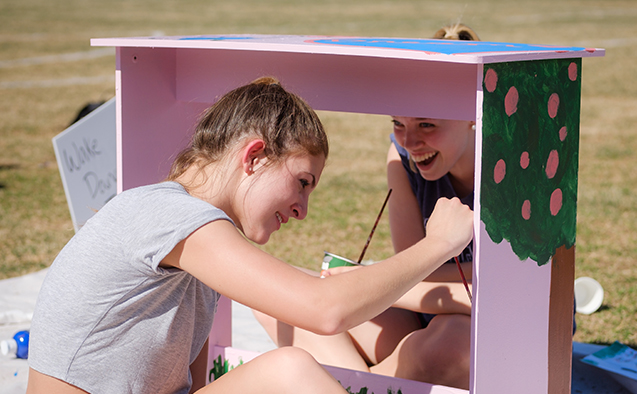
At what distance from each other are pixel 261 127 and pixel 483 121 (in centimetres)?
47

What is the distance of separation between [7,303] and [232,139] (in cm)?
201

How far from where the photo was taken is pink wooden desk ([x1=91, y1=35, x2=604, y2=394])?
1576 mm

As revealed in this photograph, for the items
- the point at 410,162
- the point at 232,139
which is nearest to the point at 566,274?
the point at 410,162

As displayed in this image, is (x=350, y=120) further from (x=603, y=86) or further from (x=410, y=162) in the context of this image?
(x=410, y=162)

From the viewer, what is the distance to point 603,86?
9734 millimetres

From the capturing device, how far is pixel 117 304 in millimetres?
1459

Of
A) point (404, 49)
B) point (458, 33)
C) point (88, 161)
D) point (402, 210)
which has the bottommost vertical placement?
point (402, 210)

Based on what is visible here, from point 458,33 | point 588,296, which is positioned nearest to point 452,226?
point 458,33

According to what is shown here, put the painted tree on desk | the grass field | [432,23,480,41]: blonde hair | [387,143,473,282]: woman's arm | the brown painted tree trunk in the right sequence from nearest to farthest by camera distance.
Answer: the painted tree on desk < the brown painted tree trunk < [387,143,473,282]: woman's arm < [432,23,480,41]: blonde hair < the grass field

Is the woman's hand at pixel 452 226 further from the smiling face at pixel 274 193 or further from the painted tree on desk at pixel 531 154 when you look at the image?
the smiling face at pixel 274 193

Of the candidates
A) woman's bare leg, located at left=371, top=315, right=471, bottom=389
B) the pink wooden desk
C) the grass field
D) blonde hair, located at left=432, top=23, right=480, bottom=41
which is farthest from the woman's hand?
the grass field

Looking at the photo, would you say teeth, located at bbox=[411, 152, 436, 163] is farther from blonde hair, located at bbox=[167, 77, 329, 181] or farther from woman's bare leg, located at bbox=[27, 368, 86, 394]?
woman's bare leg, located at bbox=[27, 368, 86, 394]

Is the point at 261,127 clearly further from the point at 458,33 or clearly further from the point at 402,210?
the point at 458,33

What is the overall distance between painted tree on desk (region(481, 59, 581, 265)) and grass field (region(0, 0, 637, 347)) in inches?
49.1
